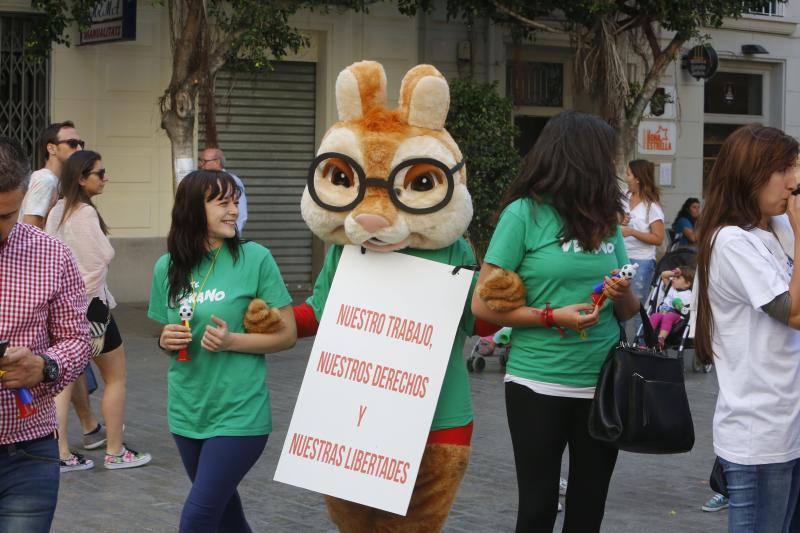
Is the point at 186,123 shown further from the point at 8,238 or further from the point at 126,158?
the point at 8,238

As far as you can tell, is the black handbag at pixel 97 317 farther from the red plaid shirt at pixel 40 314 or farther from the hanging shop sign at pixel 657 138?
the hanging shop sign at pixel 657 138

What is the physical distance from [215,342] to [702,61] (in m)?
16.5

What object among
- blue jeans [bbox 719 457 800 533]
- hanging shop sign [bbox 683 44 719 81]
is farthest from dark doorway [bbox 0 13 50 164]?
blue jeans [bbox 719 457 800 533]

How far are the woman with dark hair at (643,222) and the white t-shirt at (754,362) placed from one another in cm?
643

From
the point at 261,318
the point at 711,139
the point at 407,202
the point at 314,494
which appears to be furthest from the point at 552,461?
the point at 711,139

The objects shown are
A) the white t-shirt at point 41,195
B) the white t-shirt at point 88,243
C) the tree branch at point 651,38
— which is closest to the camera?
the white t-shirt at point 88,243

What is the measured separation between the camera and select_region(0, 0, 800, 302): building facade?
15.5 meters

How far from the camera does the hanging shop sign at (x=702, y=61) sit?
64.4ft

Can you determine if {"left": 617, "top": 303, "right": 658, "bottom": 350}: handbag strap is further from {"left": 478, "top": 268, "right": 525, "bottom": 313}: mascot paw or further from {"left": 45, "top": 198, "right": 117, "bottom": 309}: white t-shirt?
{"left": 45, "top": 198, "right": 117, "bottom": 309}: white t-shirt

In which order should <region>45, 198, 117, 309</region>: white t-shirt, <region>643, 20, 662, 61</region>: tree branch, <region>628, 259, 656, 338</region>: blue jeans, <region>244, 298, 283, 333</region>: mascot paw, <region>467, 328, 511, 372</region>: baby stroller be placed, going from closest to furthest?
<region>244, 298, 283, 333</region>: mascot paw → <region>45, 198, 117, 309</region>: white t-shirt → <region>467, 328, 511, 372</region>: baby stroller → <region>628, 259, 656, 338</region>: blue jeans → <region>643, 20, 662, 61</region>: tree branch

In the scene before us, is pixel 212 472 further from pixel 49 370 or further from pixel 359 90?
pixel 359 90

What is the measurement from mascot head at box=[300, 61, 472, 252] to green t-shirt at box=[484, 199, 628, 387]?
0.20 m

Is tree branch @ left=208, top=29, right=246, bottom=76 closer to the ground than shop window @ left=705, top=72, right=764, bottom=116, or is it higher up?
closer to the ground

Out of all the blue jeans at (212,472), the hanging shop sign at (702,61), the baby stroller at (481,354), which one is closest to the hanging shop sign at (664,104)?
the hanging shop sign at (702,61)
